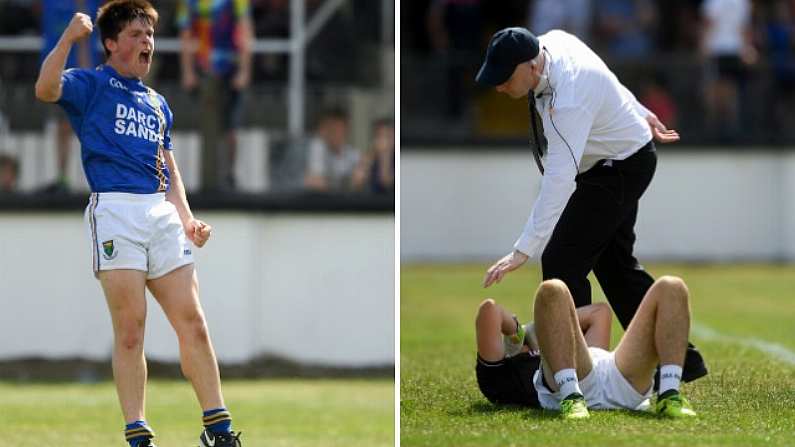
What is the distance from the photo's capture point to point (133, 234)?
828cm

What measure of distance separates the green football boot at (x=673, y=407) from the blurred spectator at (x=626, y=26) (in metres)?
14.8

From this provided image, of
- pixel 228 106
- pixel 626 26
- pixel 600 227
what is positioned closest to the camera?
pixel 600 227

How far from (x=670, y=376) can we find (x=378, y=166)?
27.8ft

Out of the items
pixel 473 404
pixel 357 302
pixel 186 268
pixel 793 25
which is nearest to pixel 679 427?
pixel 473 404

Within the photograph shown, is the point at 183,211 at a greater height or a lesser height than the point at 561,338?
greater

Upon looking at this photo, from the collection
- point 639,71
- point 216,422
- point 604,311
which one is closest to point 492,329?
point 604,311

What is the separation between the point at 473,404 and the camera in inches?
350

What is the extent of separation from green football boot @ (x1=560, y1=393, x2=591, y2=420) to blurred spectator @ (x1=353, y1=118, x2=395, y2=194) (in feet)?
27.0

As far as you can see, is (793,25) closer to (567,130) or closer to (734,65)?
(734,65)

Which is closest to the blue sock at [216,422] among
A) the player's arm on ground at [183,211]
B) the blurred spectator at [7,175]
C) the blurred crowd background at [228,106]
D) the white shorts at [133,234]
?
the white shorts at [133,234]

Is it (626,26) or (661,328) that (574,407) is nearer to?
(661,328)

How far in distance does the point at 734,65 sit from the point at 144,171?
15136mm

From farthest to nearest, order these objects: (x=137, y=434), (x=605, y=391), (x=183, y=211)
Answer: (x=183, y=211), (x=605, y=391), (x=137, y=434)

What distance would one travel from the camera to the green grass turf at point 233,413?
10.0 meters
